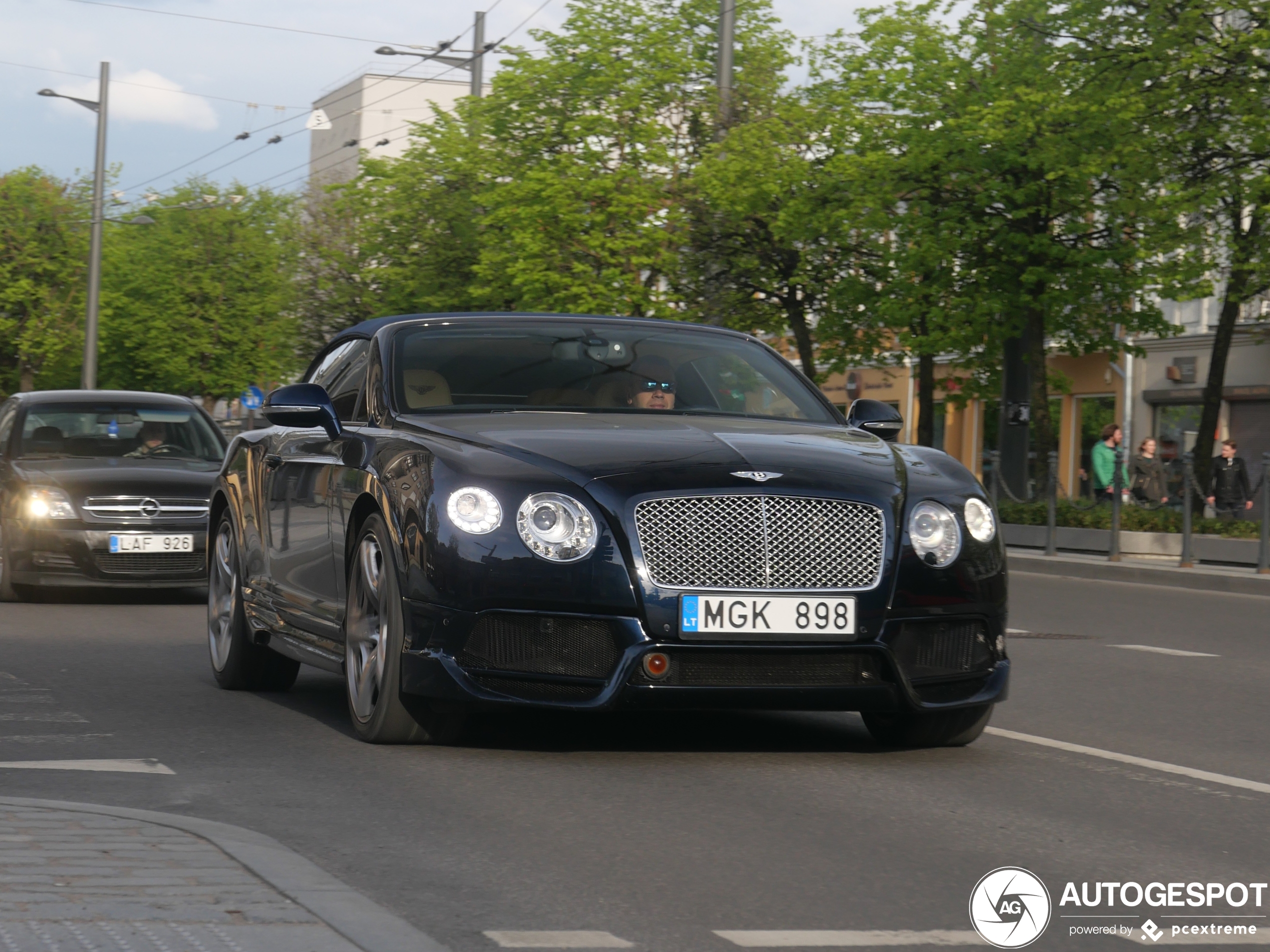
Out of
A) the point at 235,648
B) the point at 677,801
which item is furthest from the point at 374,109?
the point at 677,801

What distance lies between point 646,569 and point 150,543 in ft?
28.6

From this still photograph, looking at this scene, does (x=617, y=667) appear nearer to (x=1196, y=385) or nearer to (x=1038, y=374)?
(x=1038, y=374)

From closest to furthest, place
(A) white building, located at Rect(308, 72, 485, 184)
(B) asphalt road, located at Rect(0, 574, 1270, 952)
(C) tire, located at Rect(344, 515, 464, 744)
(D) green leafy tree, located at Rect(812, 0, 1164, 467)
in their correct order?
(B) asphalt road, located at Rect(0, 574, 1270, 952) < (C) tire, located at Rect(344, 515, 464, 744) < (D) green leafy tree, located at Rect(812, 0, 1164, 467) < (A) white building, located at Rect(308, 72, 485, 184)

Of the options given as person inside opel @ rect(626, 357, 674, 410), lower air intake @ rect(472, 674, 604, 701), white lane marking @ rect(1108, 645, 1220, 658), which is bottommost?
white lane marking @ rect(1108, 645, 1220, 658)

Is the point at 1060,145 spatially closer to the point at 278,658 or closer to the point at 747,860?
the point at 278,658

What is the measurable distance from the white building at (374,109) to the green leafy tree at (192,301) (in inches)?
1584

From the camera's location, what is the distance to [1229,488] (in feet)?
92.8

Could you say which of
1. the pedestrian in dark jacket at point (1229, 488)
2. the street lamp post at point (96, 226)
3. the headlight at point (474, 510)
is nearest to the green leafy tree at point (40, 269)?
the street lamp post at point (96, 226)

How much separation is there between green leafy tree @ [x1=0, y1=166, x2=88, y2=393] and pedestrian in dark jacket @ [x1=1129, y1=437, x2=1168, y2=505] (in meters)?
46.7

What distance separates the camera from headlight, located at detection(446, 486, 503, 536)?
6.55 meters

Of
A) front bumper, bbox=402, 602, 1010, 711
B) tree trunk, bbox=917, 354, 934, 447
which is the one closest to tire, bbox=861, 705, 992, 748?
front bumper, bbox=402, 602, 1010, 711

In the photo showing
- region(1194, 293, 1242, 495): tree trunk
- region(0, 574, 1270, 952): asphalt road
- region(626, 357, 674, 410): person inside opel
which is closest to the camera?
region(0, 574, 1270, 952): asphalt road

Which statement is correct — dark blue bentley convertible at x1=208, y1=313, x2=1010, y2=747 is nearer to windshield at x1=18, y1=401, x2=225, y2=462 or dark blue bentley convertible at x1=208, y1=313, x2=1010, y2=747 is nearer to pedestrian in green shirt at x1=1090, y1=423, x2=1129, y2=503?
windshield at x1=18, y1=401, x2=225, y2=462

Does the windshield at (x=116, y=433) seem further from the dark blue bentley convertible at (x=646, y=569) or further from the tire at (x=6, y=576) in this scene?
the dark blue bentley convertible at (x=646, y=569)
